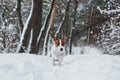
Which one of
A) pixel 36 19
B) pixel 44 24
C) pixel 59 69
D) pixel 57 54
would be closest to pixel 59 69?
pixel 59 69

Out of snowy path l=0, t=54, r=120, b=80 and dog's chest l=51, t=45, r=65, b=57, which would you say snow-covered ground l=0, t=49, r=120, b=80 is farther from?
dog's chest l=51, t=45, r=65, b=57

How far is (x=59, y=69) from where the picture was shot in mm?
9586

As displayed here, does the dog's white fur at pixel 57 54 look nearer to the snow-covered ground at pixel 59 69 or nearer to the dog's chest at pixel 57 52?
the dog's chest at pixel 57 52

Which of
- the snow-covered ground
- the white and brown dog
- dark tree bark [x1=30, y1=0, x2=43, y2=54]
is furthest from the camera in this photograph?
dark tree bark [x1=30, y1=0, x2=43, y2=54]

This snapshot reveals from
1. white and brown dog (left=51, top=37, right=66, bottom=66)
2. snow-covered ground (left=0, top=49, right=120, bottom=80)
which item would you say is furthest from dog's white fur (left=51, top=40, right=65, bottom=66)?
snow-covered ground (left=0, top=49, right=120, bottom=80)

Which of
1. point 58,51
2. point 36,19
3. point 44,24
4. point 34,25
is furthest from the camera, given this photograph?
point 44,24

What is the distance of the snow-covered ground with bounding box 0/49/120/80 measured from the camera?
816 cm

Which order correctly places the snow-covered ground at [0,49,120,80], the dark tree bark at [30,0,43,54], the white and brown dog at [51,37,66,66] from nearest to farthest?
the snow-covered ground at [0,49,120,80]
the white and brown dog at [51,37,66,66]
the dark tree bark at [30,0,43,54]

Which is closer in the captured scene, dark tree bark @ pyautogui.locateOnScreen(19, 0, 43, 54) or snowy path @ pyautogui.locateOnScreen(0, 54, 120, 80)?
snowy path @ pyautogui.locateOnScreen(0, 54, 120, 80)

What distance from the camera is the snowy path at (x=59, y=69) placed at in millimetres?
8156

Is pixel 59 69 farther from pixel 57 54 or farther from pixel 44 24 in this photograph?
pixel 44 24

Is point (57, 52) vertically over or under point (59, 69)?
over

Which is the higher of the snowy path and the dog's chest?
the dog's chest

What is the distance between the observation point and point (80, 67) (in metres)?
9.27
